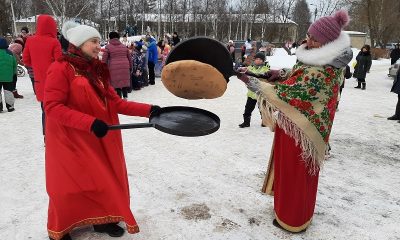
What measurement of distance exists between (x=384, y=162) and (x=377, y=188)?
1201 mm

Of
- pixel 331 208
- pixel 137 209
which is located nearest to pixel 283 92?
pixel 331 208

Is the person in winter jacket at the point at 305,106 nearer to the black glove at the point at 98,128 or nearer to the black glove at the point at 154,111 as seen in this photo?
the black glove at the point at 154,111

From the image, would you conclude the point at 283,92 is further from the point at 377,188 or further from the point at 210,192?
the point at 377,188

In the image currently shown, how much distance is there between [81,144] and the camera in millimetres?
2607

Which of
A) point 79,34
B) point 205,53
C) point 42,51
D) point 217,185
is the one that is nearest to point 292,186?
point 217,185

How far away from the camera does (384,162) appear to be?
532 centimetres

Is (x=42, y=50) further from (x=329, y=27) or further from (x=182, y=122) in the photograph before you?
(x=329, y=27)

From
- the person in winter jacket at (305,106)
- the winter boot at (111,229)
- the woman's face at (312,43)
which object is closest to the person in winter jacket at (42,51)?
the winter boot at (111,229)

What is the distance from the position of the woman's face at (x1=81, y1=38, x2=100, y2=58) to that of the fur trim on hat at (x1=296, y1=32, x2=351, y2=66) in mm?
1661

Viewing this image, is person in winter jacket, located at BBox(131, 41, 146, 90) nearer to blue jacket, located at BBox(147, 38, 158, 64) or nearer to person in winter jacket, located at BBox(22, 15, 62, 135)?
blue jacket, located at BBox(147, 38, 158, 64)

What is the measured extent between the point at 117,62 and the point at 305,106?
6.33m

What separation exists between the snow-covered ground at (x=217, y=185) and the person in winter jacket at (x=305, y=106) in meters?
0.50

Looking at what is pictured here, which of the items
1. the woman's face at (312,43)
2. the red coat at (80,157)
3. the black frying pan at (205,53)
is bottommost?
the red coat at (80,157)

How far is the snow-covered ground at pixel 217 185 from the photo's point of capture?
3.27 metres
